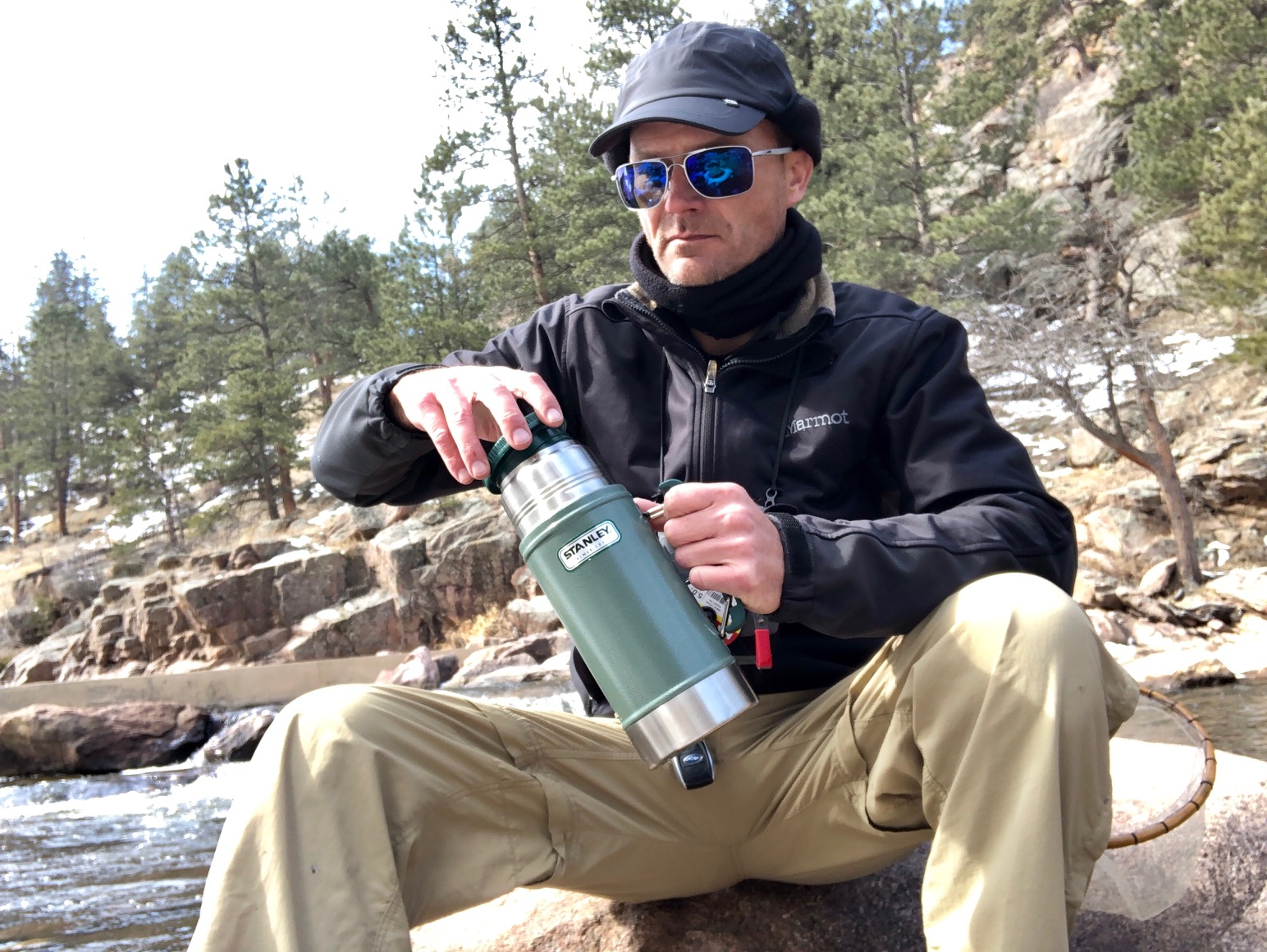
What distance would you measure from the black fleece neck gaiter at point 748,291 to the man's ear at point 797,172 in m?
→ 0.14

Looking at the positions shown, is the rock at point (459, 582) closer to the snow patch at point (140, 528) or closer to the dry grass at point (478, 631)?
the dry grass at point (478, 631)

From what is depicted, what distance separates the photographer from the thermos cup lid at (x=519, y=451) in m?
1.65

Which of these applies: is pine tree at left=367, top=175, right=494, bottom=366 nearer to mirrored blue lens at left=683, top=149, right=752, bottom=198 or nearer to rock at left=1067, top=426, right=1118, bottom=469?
rock at left=1067, top=426, right=1118, bottom=469

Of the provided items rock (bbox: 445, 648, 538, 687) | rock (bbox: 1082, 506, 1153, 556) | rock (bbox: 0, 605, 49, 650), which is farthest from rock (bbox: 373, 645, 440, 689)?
rock (bbox: 0, 605, 49, 650)

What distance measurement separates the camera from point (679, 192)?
2291 millimetres

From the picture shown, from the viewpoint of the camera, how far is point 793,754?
77.4 inches

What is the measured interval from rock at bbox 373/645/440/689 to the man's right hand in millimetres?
13974

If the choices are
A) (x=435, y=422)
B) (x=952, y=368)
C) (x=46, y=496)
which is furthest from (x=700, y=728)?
(x=46, y=496)

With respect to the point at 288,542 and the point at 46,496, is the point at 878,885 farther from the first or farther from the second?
the point at 46,496

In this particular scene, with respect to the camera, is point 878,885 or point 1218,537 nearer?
point 878,885

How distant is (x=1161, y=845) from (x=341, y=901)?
1.84 m

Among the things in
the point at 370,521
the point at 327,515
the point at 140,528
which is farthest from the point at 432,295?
the point at 140,528

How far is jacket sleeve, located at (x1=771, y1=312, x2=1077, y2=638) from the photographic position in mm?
1610

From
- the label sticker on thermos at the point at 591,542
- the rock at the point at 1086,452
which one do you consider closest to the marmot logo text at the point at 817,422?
the label sticker on thermos at the point at 591,542
